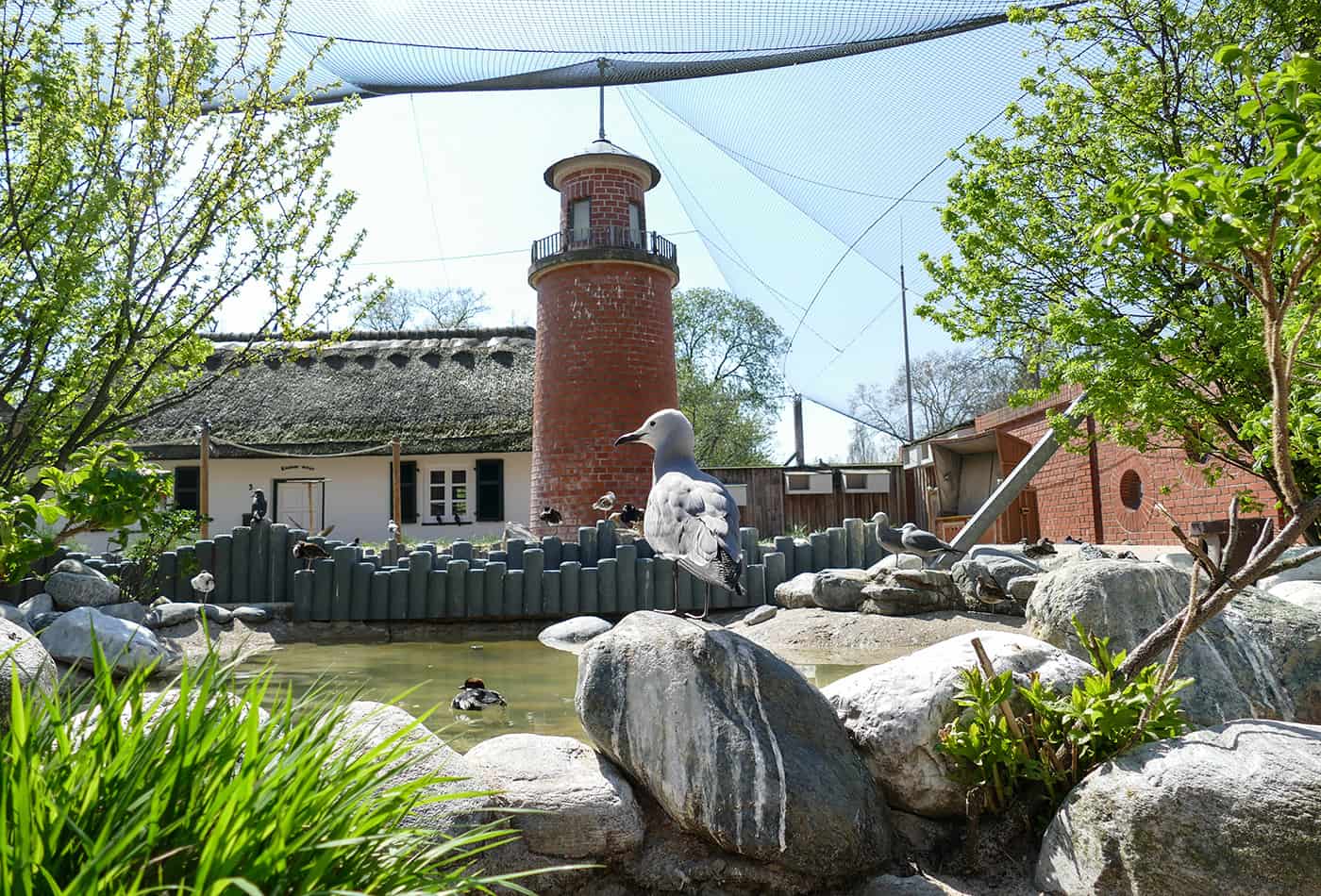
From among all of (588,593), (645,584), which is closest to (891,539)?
(645,584)

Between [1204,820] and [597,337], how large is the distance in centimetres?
1372

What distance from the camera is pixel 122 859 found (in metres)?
1.34

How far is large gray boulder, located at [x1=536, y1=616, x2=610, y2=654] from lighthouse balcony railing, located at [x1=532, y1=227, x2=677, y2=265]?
751cm

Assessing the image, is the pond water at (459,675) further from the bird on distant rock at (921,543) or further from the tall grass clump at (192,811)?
the tall grass clump at (192,811)

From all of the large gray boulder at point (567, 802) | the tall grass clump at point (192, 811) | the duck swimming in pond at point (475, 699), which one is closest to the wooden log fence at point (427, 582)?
the duck swimming in pond at point (475, 699)

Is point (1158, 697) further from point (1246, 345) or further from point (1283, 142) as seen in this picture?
point (1246, 345)

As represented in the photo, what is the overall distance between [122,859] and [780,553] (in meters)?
10.9

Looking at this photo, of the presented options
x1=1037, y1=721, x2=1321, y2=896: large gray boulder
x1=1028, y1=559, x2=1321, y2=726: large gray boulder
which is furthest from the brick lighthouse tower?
x1=1037, y1=721, x2=1321, y2=896: large gray boulder

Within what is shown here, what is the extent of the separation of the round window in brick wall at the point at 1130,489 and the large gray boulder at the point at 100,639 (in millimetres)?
11316

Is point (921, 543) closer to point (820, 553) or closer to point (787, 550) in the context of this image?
point (820, 553)

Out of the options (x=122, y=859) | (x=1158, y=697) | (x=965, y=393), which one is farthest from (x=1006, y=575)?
(x=965, y=393)

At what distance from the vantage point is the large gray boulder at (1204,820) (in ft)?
8.55

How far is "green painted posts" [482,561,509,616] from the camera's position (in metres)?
11.3

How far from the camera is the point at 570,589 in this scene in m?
11.3
